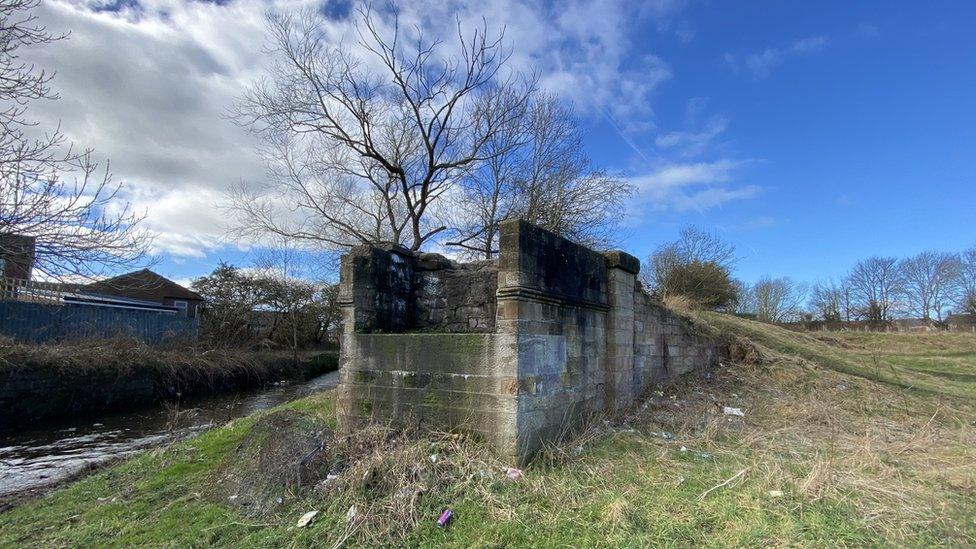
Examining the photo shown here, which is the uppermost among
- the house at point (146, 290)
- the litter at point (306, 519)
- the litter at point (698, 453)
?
the house at point (146, 290)

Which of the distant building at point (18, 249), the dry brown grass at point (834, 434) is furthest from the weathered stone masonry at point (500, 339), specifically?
the distant building at point (18, 249)

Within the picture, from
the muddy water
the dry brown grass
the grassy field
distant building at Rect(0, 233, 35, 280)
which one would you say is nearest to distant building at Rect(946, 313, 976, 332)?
the dry brown grass

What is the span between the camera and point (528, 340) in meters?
4.47

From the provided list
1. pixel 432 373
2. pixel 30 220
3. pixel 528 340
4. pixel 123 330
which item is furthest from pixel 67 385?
pixel 528 340

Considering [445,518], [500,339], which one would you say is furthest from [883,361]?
[445,518]

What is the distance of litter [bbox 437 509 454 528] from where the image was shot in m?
3.45

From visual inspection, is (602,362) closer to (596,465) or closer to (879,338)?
(596,465)

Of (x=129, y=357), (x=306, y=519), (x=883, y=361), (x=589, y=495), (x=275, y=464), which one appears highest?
(x=129, y=357)

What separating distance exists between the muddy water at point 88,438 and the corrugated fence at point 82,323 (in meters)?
2.73

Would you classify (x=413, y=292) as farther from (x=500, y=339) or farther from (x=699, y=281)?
(x=699, y=281)

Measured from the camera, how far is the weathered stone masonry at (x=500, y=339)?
4.44m

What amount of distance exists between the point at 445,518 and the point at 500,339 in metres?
1.58

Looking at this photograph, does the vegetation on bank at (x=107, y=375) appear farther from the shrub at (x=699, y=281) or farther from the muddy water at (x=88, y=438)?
the shrub at (x=699, y=281)

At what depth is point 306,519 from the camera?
11.9 feet
